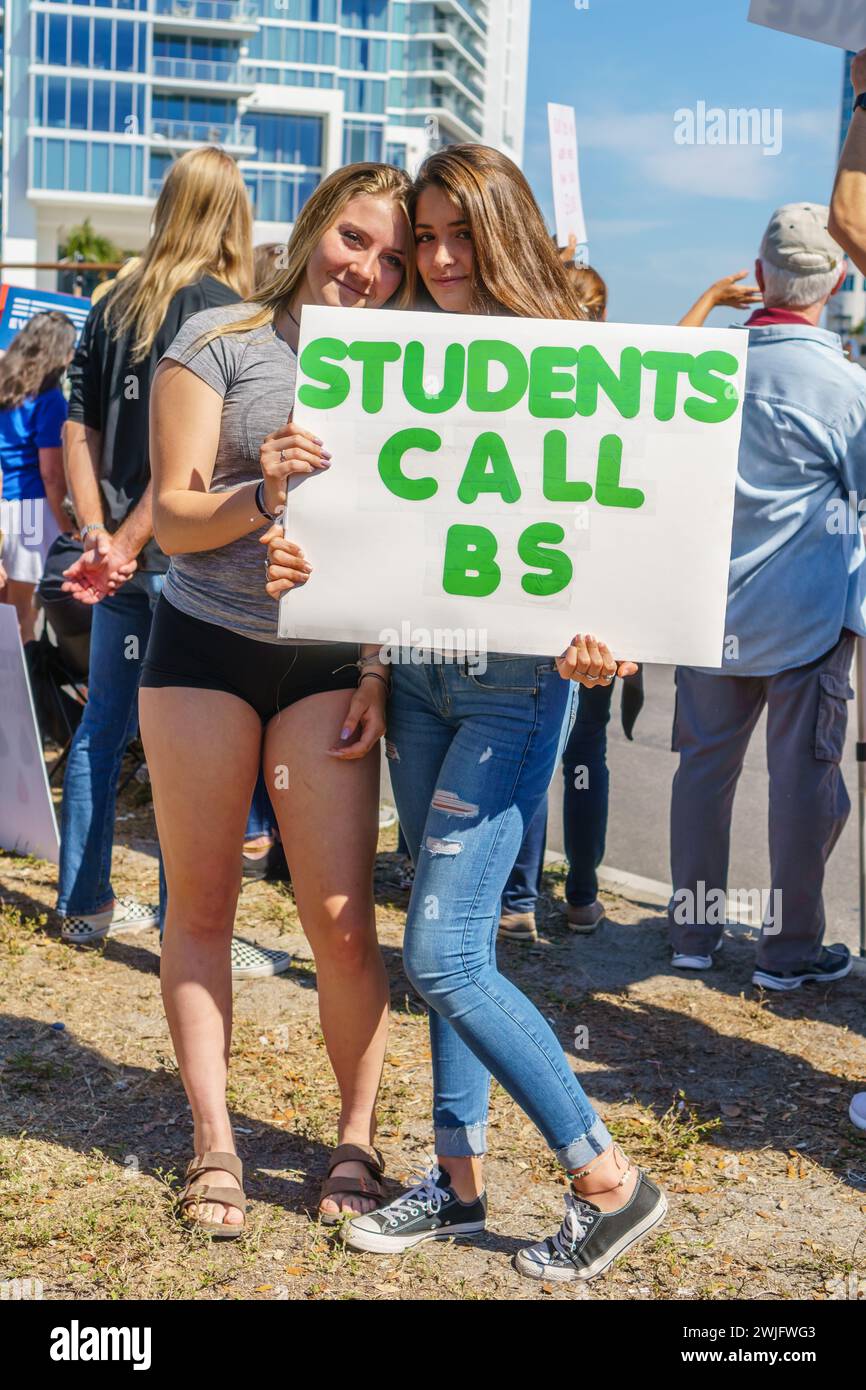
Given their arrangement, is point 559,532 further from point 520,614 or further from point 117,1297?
point 117,1297

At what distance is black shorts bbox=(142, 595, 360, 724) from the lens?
9.69 feet

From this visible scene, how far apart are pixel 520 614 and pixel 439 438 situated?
0.37m

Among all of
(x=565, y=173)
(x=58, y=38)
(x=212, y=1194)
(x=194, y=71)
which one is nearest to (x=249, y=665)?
(x=212, y=1194)

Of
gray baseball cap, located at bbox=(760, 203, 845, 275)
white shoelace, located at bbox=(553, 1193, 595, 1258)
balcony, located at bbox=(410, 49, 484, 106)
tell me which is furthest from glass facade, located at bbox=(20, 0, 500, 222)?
white shoelace, located at bbox=(553, 1193, 595, 1258)

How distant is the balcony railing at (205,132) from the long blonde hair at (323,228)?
71.1m

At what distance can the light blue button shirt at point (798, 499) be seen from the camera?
14.4 feet

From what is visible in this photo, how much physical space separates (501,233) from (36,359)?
4.58 meters

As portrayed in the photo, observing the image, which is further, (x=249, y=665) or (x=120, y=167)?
(x=120, y=167)

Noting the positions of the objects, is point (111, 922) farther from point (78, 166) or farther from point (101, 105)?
point (101, 105)

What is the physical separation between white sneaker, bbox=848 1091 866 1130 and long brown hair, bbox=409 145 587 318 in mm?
2132

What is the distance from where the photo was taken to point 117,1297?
272cm

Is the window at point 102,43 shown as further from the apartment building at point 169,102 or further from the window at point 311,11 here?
the window at point 311,11

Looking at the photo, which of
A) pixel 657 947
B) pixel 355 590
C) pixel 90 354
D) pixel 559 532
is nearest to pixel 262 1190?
pixel 355 590

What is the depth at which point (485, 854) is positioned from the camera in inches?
108
